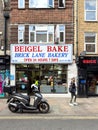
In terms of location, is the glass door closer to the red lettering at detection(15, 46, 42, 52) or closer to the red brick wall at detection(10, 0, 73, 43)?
the red lettering at detection(15, 46, 42, 52)

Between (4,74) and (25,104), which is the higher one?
(4,74)

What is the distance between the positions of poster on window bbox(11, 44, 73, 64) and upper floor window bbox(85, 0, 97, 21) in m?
2.78

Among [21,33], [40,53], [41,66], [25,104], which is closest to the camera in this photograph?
[25,104]

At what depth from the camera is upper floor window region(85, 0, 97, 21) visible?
26594mm

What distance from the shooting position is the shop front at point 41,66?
2592cm

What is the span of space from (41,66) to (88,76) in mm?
3626

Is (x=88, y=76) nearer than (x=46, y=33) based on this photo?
No

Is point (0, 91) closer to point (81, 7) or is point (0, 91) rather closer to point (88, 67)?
point (88, 67)

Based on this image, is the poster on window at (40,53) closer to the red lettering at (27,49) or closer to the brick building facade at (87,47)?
the red lettering at (27,49)

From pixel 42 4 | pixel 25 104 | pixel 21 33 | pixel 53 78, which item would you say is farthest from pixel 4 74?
pixel 25 104

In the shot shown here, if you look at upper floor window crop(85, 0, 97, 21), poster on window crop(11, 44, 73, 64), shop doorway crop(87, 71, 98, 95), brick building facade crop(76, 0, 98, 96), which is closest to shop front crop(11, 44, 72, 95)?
poster on window crop(11, 44, 73, 64)

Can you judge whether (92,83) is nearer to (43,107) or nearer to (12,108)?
(43,107)

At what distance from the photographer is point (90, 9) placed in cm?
2667

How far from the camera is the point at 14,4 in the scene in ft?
86.4
